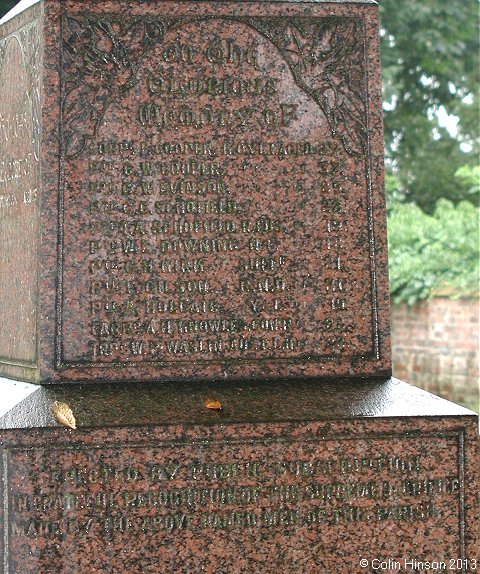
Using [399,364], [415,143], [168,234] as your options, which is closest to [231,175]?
[168,234]

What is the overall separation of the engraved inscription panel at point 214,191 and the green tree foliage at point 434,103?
12217 mm

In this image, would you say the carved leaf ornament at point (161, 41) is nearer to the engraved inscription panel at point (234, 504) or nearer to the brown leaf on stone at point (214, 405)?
the brown leaf on stone at point (214, 405)

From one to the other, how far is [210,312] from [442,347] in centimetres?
839

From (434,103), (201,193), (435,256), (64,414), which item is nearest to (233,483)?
(64,414)

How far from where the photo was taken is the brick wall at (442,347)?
11570 millimetres

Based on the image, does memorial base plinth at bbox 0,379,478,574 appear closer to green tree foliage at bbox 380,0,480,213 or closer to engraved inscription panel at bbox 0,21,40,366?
engraved inscription panel at bbox 0,21,40,366

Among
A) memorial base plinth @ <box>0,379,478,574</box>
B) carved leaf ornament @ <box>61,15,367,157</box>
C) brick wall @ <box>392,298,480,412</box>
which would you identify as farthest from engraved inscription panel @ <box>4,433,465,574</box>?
brick wall @ <box>392,298,480,412</box>

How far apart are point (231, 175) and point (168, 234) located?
0.29 metres

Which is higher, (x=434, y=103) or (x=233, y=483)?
(x=434, y=103)

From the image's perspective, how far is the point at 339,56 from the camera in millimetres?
3947

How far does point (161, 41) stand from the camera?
3.85 meters

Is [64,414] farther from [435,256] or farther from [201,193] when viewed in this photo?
[435,256]

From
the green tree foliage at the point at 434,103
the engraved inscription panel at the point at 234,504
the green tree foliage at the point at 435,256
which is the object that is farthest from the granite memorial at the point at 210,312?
the green tree foliage at the point at 434,103

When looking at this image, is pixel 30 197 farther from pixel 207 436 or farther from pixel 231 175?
pixel 207 436
